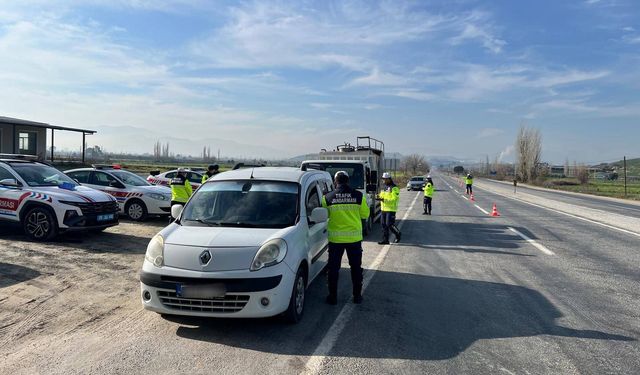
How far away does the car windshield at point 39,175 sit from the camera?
33.2 ft

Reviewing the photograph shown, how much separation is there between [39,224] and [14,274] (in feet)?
9.18

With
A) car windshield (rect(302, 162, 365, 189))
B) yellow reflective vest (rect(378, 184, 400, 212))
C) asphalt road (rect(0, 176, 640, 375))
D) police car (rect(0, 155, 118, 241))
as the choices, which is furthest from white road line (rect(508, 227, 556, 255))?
police car (rect(0, 155, 118, 241))

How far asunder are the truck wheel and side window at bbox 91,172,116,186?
98cm

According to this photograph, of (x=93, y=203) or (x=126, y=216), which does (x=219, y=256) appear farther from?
(x=126, y=216)

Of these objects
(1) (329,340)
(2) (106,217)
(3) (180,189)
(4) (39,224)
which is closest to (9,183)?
(4) (39,224)

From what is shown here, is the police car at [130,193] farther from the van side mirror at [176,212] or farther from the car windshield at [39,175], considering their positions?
the van side mirror at [176,212]

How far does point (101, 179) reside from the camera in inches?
551

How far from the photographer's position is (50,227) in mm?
9586

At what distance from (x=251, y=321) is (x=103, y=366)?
1662 mm

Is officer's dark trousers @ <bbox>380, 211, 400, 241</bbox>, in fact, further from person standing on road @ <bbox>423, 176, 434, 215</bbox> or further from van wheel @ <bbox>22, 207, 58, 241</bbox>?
person standing on road @ <bbox>423, 176, 434, 215</bbox>

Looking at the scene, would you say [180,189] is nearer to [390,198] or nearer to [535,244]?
[390,198]

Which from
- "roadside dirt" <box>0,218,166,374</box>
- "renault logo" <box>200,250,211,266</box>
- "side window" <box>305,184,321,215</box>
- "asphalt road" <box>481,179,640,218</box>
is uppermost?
"side window" <box>305,184,321,215</box>

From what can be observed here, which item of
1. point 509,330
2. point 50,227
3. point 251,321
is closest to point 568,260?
point 509,330

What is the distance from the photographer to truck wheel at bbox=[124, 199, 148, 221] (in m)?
13.5
